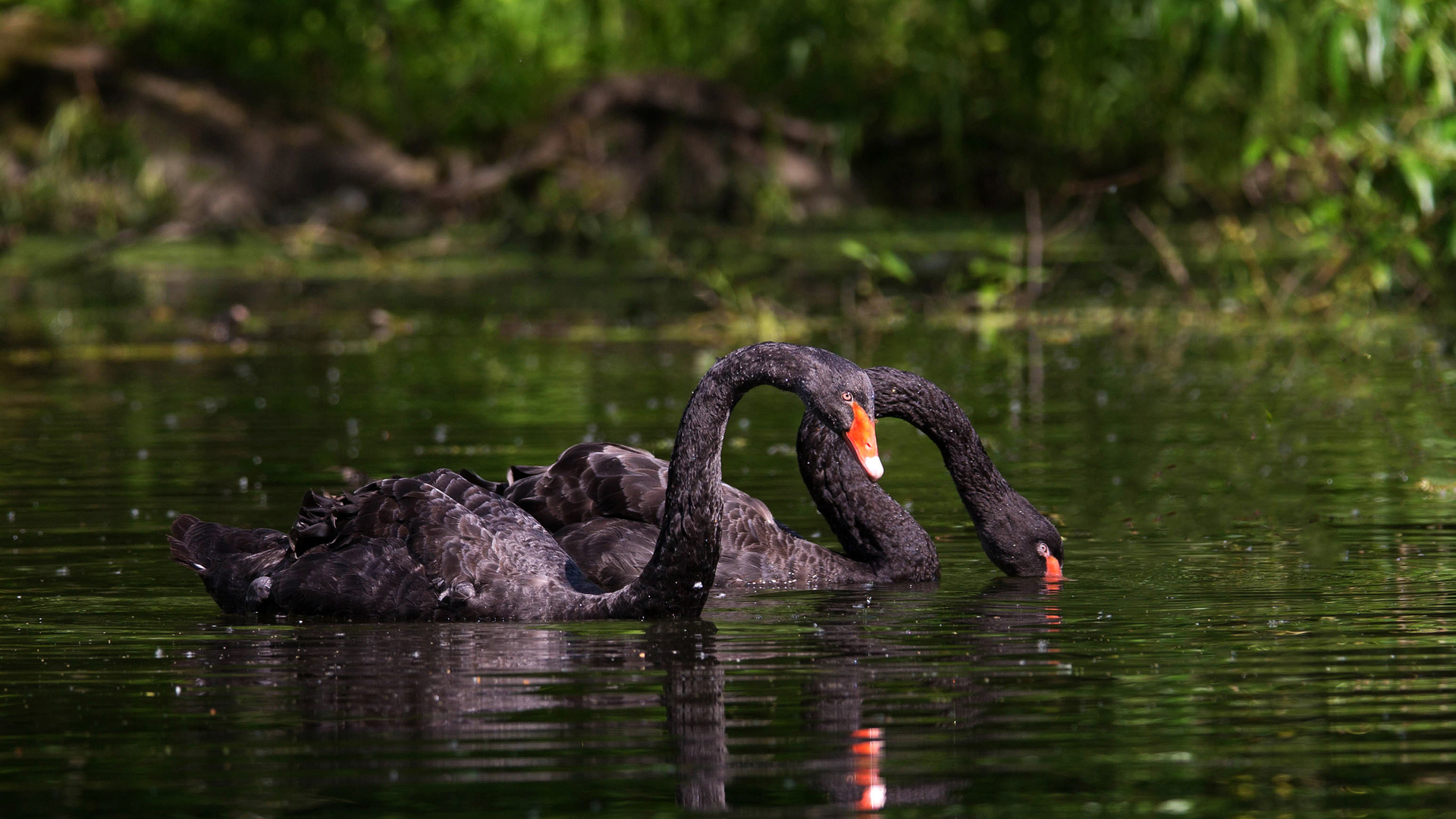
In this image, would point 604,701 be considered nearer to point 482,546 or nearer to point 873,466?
point 873,466

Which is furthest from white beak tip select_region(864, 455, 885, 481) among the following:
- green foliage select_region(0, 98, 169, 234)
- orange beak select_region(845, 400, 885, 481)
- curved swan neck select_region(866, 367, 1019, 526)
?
green foliage select_region(0, 98, 169, 234)

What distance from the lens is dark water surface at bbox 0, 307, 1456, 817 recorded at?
4.93 meters

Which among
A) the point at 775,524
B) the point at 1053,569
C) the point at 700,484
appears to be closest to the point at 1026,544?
the point at 1053,569

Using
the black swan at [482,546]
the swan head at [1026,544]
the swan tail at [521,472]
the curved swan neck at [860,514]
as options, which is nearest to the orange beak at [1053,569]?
the swan head at [1026,544]

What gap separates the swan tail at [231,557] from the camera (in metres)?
7.55

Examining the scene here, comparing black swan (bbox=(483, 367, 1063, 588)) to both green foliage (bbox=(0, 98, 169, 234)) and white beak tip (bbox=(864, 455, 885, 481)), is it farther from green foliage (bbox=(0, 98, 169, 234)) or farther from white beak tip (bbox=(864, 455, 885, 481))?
green foliage (bbox=(0, 98, 169, 234))

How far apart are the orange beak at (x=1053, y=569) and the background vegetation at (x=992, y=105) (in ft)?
18.3

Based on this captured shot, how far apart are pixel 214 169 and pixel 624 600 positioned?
2629cm

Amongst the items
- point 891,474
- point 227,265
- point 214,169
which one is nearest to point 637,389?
point 891,474

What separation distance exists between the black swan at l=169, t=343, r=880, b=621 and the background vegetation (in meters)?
7.04

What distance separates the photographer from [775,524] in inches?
332

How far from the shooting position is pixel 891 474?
37.3ft

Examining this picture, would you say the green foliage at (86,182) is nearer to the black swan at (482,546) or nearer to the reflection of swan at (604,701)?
the black swan at (482,546)

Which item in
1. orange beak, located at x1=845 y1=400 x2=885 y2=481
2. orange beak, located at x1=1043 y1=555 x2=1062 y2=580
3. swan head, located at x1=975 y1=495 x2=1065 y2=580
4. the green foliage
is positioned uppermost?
→ the green foliage
